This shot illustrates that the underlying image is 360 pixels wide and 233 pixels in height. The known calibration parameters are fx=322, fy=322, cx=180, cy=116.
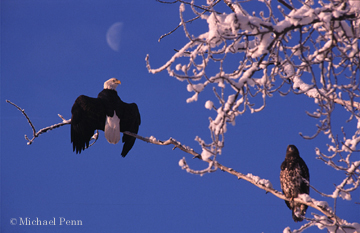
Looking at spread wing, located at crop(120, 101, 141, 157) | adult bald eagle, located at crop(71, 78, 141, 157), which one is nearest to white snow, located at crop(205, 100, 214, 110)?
adult bald eagle, located at crop(71, 78, 141, 157)

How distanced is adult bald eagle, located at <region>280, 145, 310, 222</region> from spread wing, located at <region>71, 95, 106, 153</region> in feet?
11.4

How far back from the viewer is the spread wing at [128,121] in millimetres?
6074

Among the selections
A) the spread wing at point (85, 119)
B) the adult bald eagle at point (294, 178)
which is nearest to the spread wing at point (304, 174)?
the adult bald eagle at point (294, 178)

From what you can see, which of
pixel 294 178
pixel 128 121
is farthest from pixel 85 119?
pixel 294 178

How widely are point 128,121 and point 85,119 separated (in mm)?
790

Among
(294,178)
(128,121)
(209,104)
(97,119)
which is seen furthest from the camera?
(128,121)

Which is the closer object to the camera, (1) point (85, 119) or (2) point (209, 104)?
(2) point (209, 104)

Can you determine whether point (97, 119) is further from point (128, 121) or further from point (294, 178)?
point (294, 178)

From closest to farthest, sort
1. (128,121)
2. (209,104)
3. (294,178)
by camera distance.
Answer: (209,104), (294,178), (128,121)

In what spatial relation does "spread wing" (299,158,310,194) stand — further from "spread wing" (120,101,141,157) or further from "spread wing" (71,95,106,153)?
"spread wing" (71,95,106,153)

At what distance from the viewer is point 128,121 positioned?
242 inches

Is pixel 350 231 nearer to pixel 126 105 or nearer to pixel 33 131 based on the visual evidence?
pixel 126 105

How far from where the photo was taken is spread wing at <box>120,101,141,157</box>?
607 centimetres

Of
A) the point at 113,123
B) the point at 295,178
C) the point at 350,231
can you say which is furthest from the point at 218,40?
the point at 295,178
